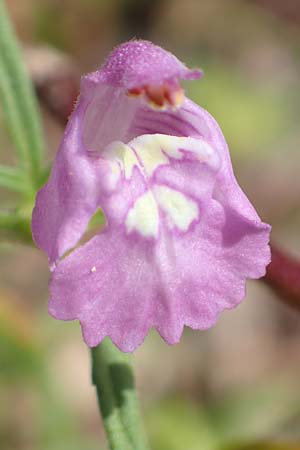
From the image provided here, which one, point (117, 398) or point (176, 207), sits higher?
point (176, 207)

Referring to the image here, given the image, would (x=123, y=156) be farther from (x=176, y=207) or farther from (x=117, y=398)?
(x=117, y=398)

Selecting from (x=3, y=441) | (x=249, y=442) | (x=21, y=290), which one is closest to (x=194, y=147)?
(x=249, y=442)

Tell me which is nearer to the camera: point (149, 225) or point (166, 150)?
point (149, 225)

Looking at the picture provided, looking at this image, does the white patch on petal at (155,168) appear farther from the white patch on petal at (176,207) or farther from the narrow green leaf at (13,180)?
the narrow green leaf at (13,180)

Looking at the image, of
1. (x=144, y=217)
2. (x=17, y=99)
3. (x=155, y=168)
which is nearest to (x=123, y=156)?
(x=155, y=168)

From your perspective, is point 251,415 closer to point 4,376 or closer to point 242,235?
point 4,376

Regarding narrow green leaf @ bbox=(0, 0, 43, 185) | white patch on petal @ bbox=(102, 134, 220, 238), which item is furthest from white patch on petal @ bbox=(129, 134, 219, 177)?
narrow green leaf @ bbox=(0, 0, 43, 185)

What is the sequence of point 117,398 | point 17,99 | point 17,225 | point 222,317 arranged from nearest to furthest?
point 117,398
point 17,225
point 17,99
point 222,317

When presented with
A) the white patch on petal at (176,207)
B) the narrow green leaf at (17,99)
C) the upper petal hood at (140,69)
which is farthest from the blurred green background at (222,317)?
the white patch on petal at (176,207)
